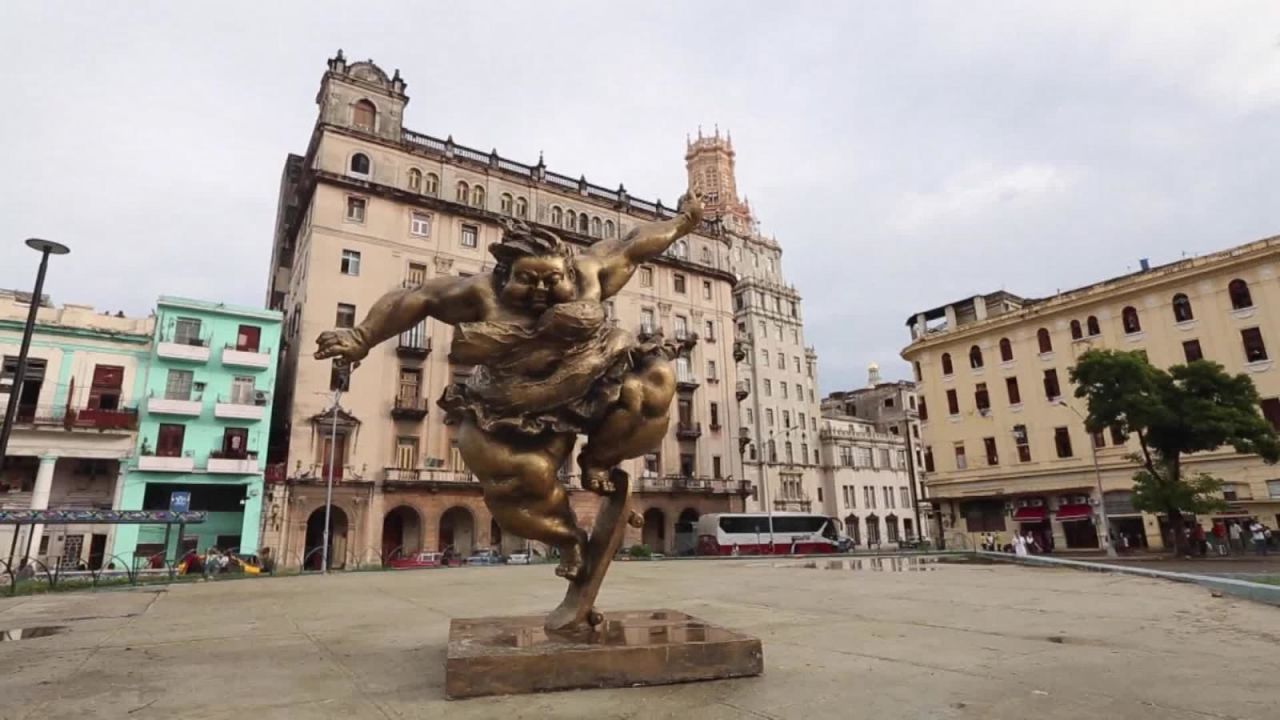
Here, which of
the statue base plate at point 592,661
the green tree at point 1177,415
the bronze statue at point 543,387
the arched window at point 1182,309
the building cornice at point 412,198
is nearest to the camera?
the statue base plate at point 592,661

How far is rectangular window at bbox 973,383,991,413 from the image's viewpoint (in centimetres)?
3734

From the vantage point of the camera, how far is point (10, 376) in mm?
26984

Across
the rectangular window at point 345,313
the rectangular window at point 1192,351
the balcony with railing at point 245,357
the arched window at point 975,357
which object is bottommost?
the rectangular window at point 1192,351

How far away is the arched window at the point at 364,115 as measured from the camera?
116 feet

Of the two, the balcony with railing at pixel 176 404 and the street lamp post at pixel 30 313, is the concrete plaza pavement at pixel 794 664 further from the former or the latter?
the balcony with railing at pixel 176 404

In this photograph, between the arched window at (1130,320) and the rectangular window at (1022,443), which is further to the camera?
the rectangular window at (1022,443)

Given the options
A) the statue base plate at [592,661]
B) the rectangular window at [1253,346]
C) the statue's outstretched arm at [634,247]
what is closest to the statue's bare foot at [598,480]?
the statue base plate at [592,661]

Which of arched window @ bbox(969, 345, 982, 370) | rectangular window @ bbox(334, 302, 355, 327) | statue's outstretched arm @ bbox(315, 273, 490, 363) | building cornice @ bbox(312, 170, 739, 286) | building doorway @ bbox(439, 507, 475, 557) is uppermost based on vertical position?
building cornice @ bbox(312, 170, 739, 286)

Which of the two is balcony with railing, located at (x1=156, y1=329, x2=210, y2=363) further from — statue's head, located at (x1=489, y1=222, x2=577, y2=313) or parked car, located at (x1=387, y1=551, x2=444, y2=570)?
statue's head, located at (x1=489, y1=222, x2=577, y2=313)

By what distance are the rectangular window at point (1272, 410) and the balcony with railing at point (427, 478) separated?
34392mm

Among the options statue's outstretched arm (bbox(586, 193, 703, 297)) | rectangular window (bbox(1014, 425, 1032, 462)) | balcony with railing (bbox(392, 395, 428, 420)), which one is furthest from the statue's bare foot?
rectangular window (bbox(1014, 425, 1032, 462))

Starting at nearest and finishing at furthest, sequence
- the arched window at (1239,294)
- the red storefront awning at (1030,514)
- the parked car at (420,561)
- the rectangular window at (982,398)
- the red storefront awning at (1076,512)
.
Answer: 1. the parked car at (420,561)
2. the arched window at (1239,294)
3. the red storefront awning at (1076,512)
4. the red storefront awning at (1030,514)
5. the rectangular window at (982,398)

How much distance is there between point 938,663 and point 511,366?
2.68 meters

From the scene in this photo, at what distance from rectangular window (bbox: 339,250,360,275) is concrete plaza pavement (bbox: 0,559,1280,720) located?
2830 centimetres
